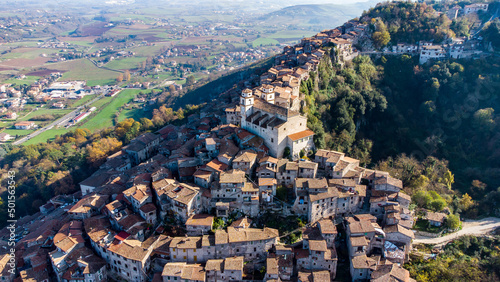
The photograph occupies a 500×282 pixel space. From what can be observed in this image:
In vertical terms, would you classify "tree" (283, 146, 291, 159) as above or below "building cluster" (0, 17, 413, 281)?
above

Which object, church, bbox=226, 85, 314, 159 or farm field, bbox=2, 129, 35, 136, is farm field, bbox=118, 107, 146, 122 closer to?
farm field, bbox=2, 129, 35, 136

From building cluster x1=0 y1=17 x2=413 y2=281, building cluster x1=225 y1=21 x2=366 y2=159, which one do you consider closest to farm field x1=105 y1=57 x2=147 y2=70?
building cluster x1=225 y1=21 x2=366 y2=159

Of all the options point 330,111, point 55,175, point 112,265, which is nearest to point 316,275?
point 112,265

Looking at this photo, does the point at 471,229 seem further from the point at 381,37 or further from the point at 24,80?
the point at 24,80

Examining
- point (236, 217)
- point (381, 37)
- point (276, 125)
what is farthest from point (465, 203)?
point (381, 37)

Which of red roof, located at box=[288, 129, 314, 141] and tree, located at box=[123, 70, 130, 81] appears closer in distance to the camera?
red roof, located at box=[288, 129, 314, 141]

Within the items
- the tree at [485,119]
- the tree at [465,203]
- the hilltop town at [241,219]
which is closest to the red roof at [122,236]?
the hilltop town at [241,219]

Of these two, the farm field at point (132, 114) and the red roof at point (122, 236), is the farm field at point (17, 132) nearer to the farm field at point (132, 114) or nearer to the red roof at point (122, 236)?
the farm field at point (132, 114)
